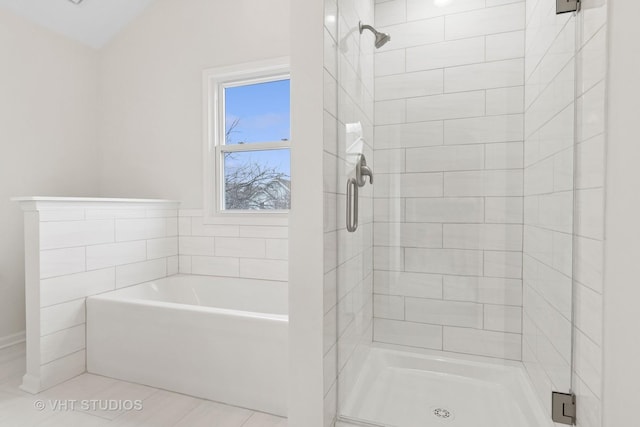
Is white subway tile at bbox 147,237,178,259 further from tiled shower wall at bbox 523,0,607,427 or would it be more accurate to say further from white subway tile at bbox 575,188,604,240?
white subway tile at bbox 575,188,604,240

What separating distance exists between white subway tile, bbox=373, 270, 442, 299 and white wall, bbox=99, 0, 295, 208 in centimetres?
185

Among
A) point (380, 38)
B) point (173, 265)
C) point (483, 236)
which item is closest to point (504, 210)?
point (483, 236)

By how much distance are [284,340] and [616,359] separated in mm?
1329

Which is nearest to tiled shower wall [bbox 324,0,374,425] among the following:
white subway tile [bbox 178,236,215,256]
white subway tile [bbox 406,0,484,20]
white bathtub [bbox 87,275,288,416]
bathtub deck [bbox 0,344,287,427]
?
white subway tile [bbox 406,0,484,20]

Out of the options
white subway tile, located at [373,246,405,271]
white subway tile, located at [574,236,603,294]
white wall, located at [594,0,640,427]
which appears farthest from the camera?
white subway tile, located at [373,246,405,271]

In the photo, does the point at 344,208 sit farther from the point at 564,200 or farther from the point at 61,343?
the point at 61,343

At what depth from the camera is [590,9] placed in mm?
1092

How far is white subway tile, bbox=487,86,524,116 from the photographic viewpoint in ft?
5.86

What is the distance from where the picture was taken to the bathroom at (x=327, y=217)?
1197 mm

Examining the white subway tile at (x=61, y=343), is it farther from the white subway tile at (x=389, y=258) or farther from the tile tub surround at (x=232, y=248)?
the white subway tile at (x=389, y=258)

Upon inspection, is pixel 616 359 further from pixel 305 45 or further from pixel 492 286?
pixel 305 45

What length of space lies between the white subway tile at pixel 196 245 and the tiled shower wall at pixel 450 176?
5.46ft

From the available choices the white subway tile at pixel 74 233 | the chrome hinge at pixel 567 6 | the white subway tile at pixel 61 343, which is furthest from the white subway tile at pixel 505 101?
the white subway tile at pixel 61 343

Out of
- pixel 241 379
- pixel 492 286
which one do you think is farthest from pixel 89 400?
pixel 492 286
